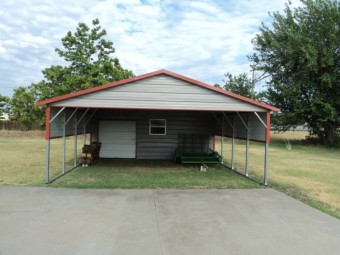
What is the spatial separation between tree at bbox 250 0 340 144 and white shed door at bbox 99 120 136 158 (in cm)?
1325

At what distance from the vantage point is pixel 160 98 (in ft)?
29.6

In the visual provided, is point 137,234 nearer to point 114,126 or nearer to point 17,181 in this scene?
point 17,181

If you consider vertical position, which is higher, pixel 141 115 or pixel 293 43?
pixel 293 43

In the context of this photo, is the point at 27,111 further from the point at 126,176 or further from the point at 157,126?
the point at 126,176

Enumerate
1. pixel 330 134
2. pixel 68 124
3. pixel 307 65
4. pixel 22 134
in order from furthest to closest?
1. pixel 22 134
2. pixel 330 134
3. pixel 307 65
4. pixel 68 124

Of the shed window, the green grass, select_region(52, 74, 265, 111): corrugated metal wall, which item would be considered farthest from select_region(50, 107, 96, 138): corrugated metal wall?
the shed window

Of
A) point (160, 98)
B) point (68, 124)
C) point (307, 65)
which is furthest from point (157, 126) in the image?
point (307, 65)

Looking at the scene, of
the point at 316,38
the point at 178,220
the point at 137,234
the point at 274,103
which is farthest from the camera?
the point at 274,103

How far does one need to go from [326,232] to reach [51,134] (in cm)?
705

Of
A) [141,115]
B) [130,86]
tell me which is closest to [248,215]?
[130,86]

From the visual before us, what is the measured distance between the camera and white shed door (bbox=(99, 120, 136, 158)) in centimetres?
1488

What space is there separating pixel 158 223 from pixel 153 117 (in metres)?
9.77

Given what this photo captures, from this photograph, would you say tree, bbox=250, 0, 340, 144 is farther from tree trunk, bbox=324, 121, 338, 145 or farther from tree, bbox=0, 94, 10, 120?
tree, bbox=0, 94, 10, 120

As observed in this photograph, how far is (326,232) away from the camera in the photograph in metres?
5.14
